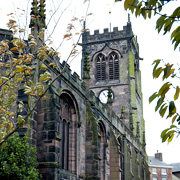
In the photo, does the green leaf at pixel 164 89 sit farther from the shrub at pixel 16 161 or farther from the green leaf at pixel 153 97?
the shrub at pixel 16 161

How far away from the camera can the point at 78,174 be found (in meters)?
18.7

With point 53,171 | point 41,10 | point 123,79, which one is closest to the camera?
point 53,171

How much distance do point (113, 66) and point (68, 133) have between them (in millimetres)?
26809

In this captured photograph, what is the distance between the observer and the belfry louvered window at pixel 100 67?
4481 centimetres

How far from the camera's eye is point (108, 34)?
4553 centimetres

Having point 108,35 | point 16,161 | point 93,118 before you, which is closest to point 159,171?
point 108,35

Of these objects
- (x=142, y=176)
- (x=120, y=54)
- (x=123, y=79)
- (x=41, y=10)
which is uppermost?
(x=120, y=54)

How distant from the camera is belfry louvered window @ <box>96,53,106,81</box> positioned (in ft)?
147

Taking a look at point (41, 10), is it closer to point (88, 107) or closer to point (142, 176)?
point (88, 107)

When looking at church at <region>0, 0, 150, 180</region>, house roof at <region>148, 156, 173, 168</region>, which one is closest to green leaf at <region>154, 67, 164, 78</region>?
church at <region>0, 0, 150, 180</region>

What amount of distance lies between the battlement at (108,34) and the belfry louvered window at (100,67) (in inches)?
95.5

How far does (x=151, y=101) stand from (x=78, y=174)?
1511cm

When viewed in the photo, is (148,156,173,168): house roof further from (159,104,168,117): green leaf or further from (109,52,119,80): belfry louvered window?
(159,104,168,117): green leaf

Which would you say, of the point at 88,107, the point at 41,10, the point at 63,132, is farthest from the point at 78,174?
the point at 41,10
